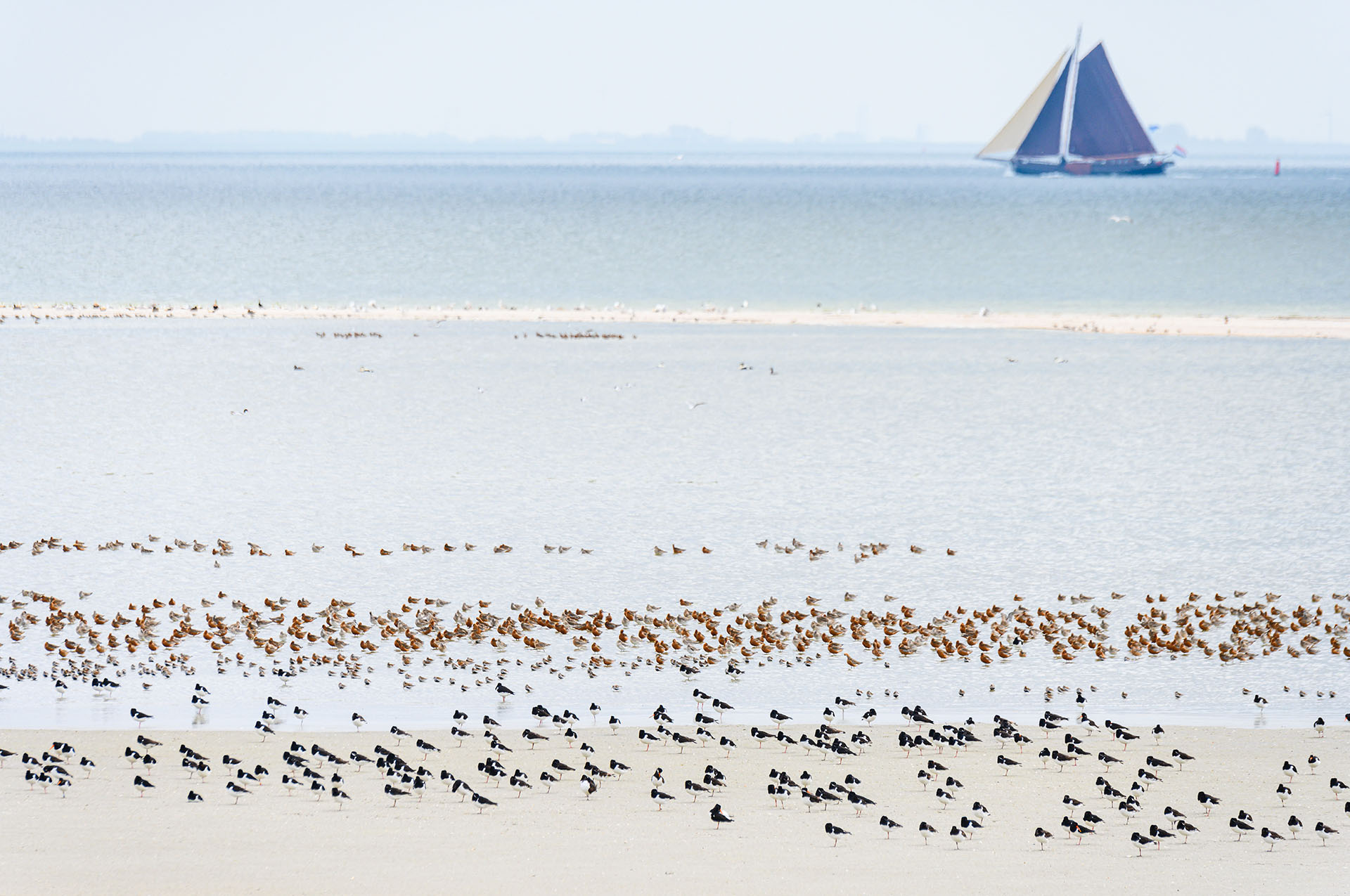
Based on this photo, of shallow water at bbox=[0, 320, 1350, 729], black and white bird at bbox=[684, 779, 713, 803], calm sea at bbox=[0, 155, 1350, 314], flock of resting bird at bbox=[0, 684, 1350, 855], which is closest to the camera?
flock of resting bird at bbox=[0, 684, 1350, 855]

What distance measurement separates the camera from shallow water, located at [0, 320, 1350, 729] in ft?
65.9

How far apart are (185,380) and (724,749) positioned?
33.6m

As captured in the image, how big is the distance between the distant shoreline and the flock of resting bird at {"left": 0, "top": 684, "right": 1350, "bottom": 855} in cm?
4867

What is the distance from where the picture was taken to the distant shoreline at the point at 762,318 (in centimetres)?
6500

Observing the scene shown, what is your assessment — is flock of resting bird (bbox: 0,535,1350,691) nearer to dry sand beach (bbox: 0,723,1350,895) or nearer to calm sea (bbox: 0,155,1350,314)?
A: dry sand beach (bbox: 0,723,1350,895)

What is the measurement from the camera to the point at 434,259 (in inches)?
3937

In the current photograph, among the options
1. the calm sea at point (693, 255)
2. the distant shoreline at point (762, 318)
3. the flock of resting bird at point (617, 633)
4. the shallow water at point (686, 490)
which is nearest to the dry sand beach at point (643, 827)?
the shallow water at point (686, 490)

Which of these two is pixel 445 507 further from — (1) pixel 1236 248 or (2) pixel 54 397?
(1) pixel 1236 248

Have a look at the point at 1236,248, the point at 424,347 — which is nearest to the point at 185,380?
the point at 424,347

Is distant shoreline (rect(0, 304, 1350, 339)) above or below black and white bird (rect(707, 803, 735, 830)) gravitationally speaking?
below

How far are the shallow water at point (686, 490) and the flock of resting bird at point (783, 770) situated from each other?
34.6 inches

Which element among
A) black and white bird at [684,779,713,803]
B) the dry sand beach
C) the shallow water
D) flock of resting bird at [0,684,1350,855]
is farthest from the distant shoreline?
black and white bird at [684,779,713,803]

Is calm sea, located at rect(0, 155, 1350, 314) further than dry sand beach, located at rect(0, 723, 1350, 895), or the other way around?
calm sea, located at rect(0, 155, 1350, 314)

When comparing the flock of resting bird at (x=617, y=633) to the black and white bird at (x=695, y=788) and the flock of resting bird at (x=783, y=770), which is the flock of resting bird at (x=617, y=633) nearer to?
the flock of resting bird at (x=783, y=770)
